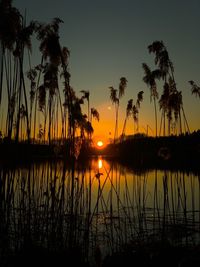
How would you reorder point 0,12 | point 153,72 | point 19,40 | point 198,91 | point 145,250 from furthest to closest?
point 198,91 < point 153,72 < point 145,250 < point 19,40 < point 0,12

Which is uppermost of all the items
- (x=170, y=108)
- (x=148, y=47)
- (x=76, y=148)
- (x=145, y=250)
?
A: (x=148, y=47)

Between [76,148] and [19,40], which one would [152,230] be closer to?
[76,148]

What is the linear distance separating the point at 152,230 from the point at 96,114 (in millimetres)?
2996

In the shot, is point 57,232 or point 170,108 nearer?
point 57,232

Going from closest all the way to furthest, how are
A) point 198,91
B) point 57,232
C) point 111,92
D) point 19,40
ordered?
point 19,40
point 57,232
point 198,91
point 111,92

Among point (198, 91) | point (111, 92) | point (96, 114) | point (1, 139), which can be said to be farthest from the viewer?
point (111, 92)

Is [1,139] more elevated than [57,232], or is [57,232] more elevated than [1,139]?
[1,139]

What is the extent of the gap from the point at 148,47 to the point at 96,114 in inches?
92.6

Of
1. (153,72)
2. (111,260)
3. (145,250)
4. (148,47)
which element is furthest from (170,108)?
(111,260)

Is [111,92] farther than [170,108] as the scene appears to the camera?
Yes

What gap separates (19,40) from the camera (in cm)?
481

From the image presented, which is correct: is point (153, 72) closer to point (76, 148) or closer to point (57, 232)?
point (76, 148)

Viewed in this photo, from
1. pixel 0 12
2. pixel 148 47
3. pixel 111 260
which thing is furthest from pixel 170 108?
pixel 0 12

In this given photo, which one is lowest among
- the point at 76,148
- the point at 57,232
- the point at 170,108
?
the point at 57,232
